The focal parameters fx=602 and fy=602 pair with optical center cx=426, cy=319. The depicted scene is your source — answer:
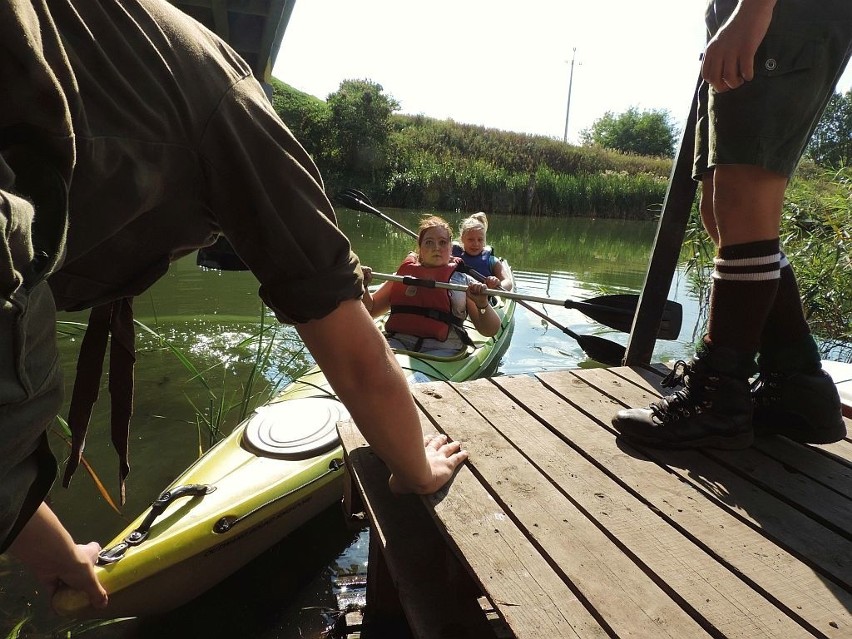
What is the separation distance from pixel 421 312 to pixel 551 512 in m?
2.99

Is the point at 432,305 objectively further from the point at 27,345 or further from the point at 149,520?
the point at 27,345

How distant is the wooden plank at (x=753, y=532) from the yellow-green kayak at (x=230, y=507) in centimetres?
122

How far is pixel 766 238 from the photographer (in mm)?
1631

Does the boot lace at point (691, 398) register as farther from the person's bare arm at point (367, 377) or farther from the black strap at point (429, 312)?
the black strap at point (429, 312)

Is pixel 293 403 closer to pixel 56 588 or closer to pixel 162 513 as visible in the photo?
pixel 162 513

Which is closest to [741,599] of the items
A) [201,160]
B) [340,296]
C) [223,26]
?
[340,296]

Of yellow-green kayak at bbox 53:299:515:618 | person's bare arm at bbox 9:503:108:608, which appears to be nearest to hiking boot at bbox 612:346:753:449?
yellow-green kayak at bbox 53:299:515:618

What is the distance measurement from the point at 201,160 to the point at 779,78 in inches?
56.2

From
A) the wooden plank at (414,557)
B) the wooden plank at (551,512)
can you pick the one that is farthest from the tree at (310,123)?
the wooden plank at (414,557)

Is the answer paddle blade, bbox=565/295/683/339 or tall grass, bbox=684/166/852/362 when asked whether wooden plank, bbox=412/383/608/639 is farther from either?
tall grass, bbox=684/166/852/362

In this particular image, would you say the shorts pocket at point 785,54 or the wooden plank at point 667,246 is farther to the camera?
the wooden plank at point 667,246

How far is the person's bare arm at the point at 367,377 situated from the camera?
1.00 m

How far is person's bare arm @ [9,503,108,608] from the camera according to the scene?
116 centimetres

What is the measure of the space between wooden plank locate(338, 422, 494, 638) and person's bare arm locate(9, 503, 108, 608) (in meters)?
0.67
